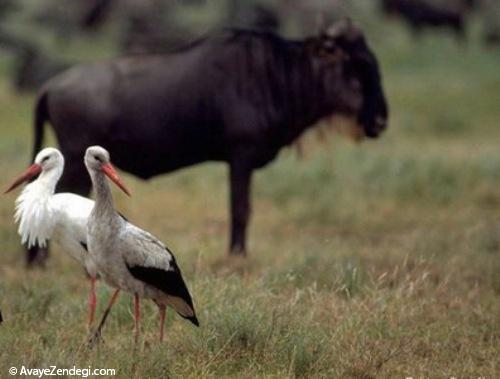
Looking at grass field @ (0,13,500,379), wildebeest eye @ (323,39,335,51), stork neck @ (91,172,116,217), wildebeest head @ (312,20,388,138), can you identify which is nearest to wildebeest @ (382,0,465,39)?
grass field @ (0,13,500,379)

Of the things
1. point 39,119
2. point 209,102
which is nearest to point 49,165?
point 39,119

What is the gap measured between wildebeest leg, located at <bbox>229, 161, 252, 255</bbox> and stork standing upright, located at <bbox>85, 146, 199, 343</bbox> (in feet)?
11.6

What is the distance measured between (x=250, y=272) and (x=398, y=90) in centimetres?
1424

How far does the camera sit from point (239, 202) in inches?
359

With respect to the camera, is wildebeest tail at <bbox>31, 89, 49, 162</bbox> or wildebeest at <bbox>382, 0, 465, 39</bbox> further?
wildebeest at <bbox>382, 0, 465, 39</bbox>

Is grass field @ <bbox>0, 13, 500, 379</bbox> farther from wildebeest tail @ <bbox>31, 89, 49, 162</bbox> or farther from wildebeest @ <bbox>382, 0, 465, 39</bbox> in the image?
wildebeest @ <bbox>382, 0, 465, 39</bbox>

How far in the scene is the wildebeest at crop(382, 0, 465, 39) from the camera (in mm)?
28359

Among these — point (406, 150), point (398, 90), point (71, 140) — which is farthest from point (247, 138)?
point (398, 90)

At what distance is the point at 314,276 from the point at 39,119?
9.34ft

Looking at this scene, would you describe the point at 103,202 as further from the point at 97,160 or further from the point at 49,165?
the point at 49,165

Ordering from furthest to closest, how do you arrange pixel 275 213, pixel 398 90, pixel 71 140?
pixel 398 90 < pixel 275 213 < pixel 71 140

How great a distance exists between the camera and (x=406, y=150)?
15.9m

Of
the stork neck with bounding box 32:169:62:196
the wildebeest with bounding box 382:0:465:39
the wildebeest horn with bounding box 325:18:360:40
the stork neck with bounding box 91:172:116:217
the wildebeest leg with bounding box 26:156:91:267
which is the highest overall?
the wildebeest horn with bounding box 325:18:360:40

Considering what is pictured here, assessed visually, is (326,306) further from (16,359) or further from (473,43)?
(473,43)
